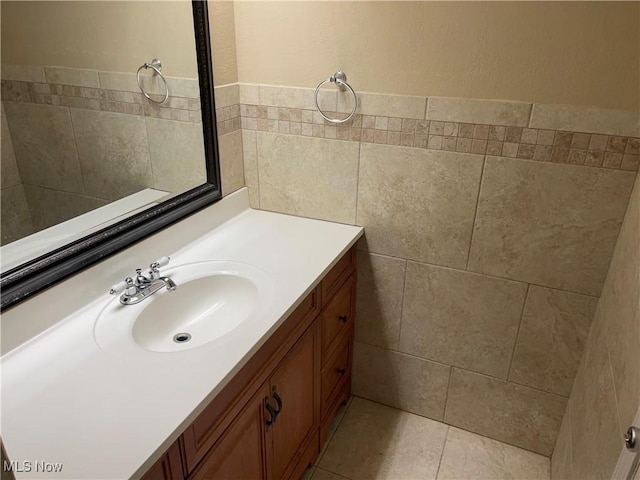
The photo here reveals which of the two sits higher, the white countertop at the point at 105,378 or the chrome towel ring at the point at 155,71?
the chrome towel ring at the point at 155,71

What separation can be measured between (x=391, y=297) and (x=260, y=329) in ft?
2.66

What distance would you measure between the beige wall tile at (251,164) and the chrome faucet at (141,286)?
602 millimetres

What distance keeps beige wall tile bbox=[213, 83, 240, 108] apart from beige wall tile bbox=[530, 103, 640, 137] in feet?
3.35

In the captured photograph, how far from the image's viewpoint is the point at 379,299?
1.84 metres

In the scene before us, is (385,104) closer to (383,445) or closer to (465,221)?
(465,221)

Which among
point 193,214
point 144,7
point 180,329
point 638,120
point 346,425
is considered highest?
point 144,7

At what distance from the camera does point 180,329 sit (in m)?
1.37

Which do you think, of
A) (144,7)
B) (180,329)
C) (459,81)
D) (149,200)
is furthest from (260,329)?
(144,7)

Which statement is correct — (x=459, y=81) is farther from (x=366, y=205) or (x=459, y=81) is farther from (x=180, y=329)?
(x=180, y=329)

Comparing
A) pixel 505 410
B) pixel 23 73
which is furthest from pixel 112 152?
pixel 505 410

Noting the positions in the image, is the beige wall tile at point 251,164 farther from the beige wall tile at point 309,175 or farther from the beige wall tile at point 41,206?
the beige wall tile at point 41,206

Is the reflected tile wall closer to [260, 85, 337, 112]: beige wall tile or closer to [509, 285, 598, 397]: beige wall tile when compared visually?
[260, 85, 337, 112]: beige wall tile

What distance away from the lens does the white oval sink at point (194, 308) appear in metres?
1.22

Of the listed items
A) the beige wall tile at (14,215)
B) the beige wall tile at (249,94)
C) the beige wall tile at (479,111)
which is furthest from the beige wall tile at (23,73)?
the beige wall tile at (479,111)
